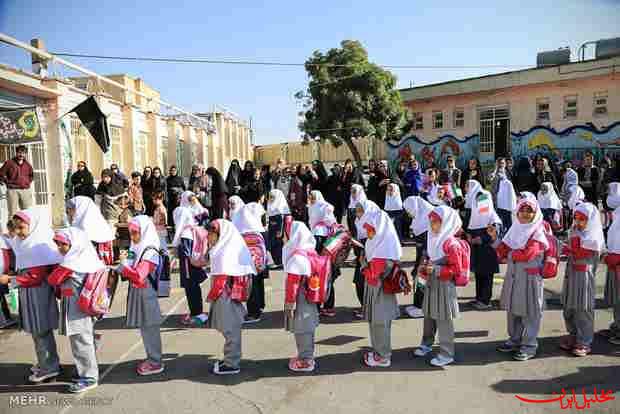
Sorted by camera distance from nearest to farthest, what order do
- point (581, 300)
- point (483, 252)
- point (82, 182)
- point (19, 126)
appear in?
point (581, 300)
point (483, 252)
point (19, 126)
point (82, 182)

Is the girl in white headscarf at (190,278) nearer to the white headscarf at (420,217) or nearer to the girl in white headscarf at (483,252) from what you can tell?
the white headscarf at (420,217)

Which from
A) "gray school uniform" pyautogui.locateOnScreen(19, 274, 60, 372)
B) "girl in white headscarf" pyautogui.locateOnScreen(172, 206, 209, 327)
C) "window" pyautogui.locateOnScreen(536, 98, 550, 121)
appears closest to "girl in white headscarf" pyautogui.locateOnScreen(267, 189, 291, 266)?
"girl in white headscarf" pyautogui.locateOnScreen(172, 206, 209, 327)

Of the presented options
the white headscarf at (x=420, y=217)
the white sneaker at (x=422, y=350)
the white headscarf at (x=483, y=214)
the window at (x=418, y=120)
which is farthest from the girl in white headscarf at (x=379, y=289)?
the window at (x=418, y=120)

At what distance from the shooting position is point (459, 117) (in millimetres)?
23391

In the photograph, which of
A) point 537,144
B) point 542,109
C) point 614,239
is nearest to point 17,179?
point 614,239

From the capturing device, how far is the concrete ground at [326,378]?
396 cm

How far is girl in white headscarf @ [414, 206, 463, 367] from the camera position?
179 inches

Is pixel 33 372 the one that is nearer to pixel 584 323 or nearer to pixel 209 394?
pixel 209 394

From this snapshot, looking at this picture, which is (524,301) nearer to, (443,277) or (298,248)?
(443,277)

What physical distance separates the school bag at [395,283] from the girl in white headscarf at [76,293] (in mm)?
2742

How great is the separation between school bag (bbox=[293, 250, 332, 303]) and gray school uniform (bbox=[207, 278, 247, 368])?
714 mm

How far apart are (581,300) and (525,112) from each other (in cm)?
1869

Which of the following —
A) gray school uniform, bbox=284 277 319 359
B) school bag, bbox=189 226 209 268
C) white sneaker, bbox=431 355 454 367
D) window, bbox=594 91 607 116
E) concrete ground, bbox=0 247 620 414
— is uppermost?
window, bbox=594 91 607 116

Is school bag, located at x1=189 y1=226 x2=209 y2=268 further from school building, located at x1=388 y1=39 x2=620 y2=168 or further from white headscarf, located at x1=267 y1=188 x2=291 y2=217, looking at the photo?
school building, located at x1=388 y1=39 x2=620 y2=168
